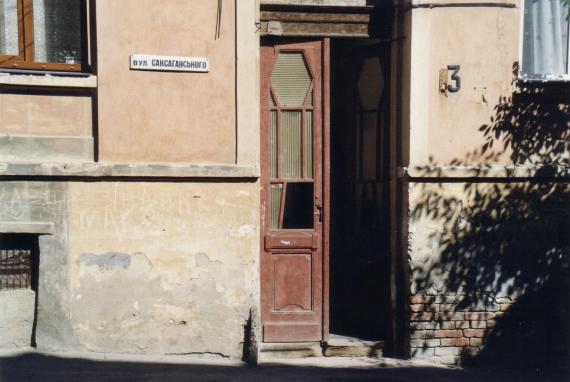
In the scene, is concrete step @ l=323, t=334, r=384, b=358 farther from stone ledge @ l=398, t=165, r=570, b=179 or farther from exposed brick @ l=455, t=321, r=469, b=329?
stone ledge @ l=398, t=165, r=570, b=179

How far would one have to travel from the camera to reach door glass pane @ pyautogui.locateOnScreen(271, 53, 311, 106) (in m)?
6.89

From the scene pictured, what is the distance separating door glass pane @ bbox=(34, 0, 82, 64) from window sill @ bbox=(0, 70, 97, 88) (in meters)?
0.21

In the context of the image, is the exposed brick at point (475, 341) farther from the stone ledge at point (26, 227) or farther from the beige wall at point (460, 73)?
the stone ledge at point (26, 227)

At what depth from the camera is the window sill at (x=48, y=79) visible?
617 centimetres

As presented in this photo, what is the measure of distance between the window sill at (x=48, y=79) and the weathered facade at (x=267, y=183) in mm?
14

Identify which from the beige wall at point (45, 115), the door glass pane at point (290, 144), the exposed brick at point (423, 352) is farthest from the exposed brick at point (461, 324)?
the beige wall at point (45, 115)

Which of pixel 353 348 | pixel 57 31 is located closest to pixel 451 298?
pixel 353 348

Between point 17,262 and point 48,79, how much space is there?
1764mm

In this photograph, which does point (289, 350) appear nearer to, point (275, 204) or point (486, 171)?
point (275, 204)

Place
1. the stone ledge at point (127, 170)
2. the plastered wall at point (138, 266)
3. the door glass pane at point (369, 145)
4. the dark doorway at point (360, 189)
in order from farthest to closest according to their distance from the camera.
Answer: the door glass pane at point (369, 145), the dark doorway at point (360, 189), the plastered wall at point (138, 266), the stone ledge at point (127, 170)

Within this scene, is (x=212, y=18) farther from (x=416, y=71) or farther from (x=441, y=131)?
(x=441, y=131)

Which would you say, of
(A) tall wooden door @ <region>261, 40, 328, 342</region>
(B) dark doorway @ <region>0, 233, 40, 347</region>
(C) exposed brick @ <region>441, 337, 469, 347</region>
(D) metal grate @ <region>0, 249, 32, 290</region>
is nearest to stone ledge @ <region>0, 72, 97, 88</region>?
(B) dark doorway @ <region>0, 233, 40, 347</region>

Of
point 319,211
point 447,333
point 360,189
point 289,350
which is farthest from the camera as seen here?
point 360,189

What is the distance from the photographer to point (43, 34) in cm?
648
